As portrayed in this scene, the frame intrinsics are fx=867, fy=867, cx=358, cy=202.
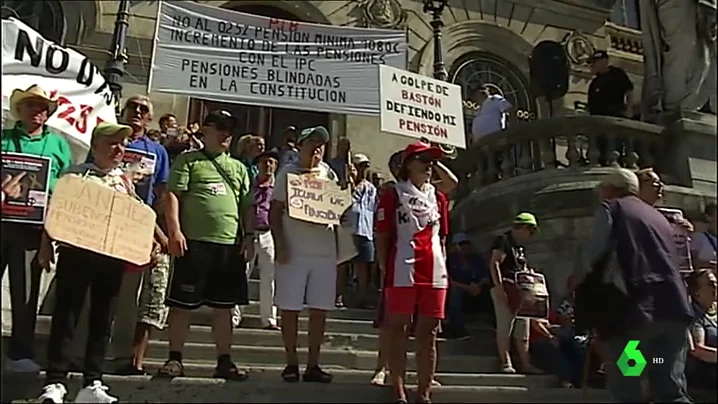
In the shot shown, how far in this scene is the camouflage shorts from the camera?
5.52 m

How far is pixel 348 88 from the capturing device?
7.29 m

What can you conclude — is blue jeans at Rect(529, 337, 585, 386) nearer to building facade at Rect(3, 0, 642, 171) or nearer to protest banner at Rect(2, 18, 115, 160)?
building facade at Rect(3, 0, 642, 171)

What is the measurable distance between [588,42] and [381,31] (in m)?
3.53

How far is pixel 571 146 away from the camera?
9.10 m

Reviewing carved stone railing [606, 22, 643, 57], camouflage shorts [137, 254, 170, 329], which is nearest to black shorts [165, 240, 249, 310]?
camouflage shorts [137, 254, 170, 329]

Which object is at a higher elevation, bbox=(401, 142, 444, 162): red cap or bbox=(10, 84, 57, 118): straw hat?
bbox=(10, 84, 57, 118): straw hat

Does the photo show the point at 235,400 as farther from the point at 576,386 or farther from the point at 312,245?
the point at 576,386

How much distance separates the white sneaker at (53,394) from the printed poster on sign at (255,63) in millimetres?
3068

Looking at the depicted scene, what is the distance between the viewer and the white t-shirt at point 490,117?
33.8 feet

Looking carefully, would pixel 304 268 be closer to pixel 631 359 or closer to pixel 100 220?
pixel 100 220

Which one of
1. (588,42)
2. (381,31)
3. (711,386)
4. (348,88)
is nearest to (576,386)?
(711,386)

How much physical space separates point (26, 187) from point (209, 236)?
46.3 inches

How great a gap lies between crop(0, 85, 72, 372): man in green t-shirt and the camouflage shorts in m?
0.72

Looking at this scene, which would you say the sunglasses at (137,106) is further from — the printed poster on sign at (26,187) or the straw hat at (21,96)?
the printed poster on sign at (26,187)
